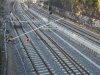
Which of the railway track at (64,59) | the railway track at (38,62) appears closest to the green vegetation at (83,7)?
the railway track at (64,59)

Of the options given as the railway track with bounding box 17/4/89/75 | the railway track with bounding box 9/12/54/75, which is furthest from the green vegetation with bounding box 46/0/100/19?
the railway track with bounding box 9/12/54/75

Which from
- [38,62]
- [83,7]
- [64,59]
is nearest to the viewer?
[38,62]

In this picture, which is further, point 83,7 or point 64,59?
point 83,7

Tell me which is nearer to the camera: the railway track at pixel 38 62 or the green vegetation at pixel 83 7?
the railway track at pixel 38 62

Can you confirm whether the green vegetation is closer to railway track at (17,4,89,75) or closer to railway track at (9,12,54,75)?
railway track at (17,4,89,75)

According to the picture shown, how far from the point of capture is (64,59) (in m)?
29.8

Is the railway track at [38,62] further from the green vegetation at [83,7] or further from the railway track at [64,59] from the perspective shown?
the green vegetation at [83,7]

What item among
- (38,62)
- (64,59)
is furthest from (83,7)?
(38,62)

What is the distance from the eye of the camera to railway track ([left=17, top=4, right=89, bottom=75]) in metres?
25.8

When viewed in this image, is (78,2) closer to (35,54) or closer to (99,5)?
(99,5)

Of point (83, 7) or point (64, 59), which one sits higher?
point (64, 59)

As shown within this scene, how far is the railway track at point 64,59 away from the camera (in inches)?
1015

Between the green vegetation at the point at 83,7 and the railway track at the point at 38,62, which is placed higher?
the railway track at the point at 38,62

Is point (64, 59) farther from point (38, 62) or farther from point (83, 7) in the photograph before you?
point (83, 7)
